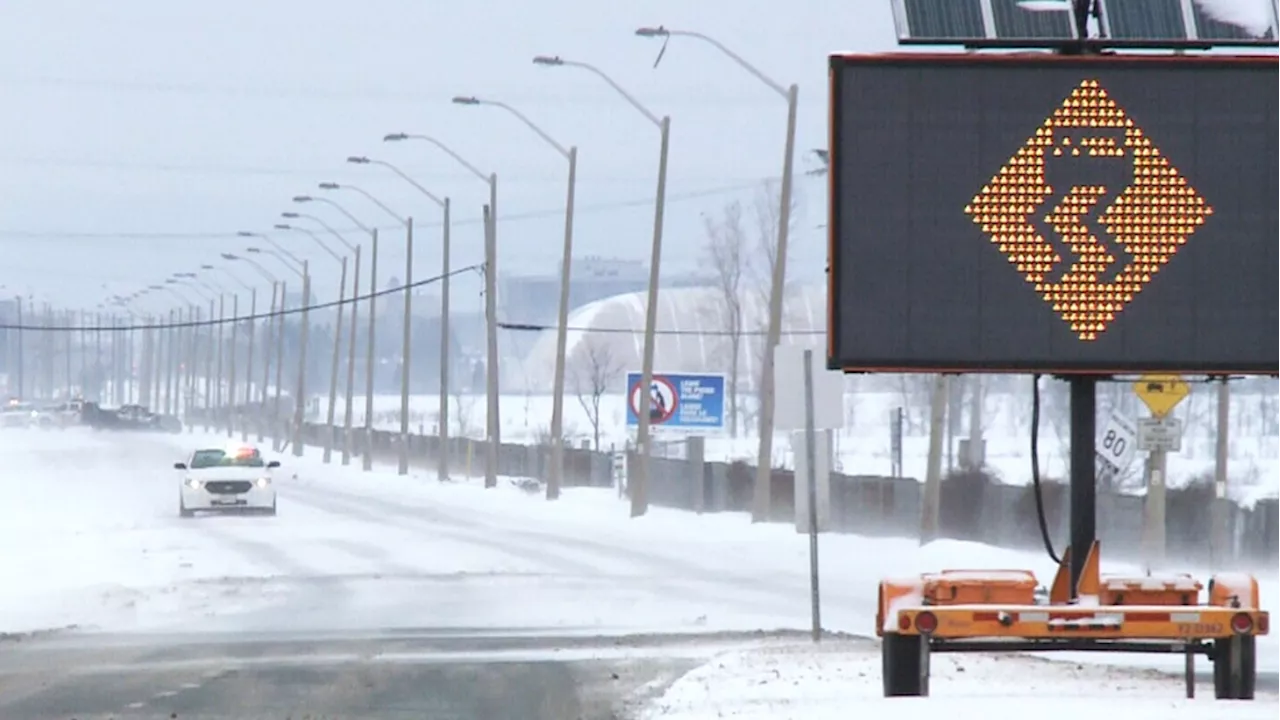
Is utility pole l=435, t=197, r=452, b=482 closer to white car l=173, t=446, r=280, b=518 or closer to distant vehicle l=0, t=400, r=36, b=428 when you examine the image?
white car l=173, t=446, r=280, b=518

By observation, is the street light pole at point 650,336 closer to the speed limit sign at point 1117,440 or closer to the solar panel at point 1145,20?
the speed limit sign at point 1117,440

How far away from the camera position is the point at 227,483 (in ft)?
178

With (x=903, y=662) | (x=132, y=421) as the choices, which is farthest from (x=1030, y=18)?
(x=132, y=421)

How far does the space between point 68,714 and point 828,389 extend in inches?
328

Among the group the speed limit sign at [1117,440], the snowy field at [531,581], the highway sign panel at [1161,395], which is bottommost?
the snowy field at [531,581]

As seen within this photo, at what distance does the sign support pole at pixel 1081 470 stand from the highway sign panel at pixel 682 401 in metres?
38.8

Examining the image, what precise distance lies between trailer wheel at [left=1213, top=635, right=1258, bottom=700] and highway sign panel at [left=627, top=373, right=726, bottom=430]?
128ft

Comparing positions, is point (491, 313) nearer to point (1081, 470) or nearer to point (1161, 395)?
point (1161, 395)

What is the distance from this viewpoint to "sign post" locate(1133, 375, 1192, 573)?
112 ft

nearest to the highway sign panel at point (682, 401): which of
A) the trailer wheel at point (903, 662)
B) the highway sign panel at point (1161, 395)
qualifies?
the highway sign panel at point (1161, 395)

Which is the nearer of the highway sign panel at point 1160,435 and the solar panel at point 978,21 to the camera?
the solar panel at point 978,21

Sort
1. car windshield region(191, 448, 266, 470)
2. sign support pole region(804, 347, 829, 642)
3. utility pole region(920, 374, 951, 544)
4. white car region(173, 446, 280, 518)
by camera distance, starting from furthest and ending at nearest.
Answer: car windshield region(191, 448, 266, 470) → white car region(173, 446, 280, 518) → utility pole region(920, 374, 951, 544) → sign support pole region(804, 347, 829, 642)

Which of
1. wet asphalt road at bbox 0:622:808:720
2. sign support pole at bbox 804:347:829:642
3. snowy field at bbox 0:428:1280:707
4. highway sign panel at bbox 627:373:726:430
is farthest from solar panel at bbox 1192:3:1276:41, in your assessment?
highway sign panel at bbox 627:373:726:430

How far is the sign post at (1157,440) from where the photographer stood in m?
34.0
